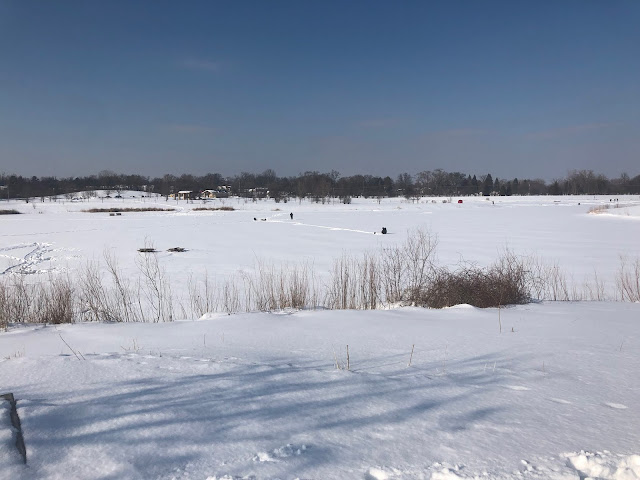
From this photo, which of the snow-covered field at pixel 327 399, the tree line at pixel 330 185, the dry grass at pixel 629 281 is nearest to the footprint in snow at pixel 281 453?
the snow-covered field at pixel 327 399

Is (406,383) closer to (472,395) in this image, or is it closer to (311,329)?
(472,395)

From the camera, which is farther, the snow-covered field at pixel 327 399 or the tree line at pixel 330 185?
the tree line at pixel 330 185

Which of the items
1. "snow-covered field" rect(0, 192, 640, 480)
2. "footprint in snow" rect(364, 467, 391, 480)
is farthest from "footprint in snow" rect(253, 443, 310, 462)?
"footprint in snow" rect(364, 467, 391, 480)

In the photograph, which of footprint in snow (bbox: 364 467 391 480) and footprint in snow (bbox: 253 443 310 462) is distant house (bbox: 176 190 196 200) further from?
footprint in snow (bbox: 364 467 391 480)

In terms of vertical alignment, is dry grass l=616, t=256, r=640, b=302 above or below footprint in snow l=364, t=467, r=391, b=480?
below

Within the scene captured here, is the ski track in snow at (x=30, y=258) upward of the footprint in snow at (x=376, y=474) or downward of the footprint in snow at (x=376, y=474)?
downward

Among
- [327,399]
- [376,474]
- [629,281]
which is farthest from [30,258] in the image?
[629,281]

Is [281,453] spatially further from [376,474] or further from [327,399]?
[327,399]

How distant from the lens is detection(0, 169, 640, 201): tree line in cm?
9462

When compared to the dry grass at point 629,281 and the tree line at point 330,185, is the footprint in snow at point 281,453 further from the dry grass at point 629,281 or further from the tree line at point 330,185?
the tree line at point 330,185

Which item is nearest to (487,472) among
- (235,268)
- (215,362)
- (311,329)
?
(215,362)

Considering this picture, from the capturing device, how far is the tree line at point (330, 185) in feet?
310

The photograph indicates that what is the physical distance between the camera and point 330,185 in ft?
320

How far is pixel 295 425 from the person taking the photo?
2.36 m
